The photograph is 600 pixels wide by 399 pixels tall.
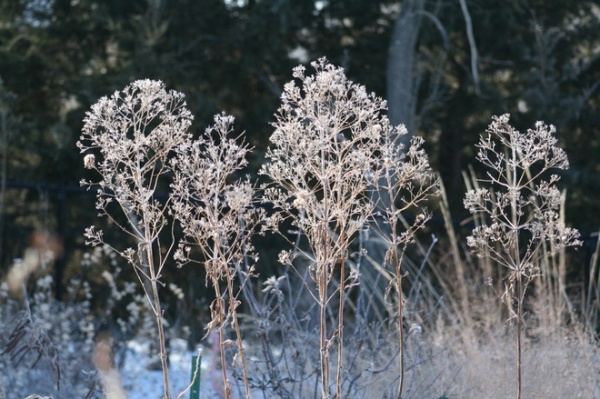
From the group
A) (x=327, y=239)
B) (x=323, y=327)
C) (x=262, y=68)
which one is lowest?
(x=323, y=327)

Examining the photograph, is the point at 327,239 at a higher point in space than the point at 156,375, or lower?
lower

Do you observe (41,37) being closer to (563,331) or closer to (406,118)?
(406,118)

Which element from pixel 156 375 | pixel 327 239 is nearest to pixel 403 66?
pixel 156 375

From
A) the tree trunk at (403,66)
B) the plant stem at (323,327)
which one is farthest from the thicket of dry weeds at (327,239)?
the tree trunk at (403,66)

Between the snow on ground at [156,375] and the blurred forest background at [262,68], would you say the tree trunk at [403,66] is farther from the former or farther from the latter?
the snow on ground at [156,375]

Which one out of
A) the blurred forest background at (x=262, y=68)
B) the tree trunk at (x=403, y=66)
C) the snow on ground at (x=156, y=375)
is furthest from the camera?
the tree trunk at (x=403, y=66)

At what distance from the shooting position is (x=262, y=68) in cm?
967

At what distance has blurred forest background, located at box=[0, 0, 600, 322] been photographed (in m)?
8.66

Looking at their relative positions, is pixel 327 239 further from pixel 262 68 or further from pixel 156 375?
pixel 262 68

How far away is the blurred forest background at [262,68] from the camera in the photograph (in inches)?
341

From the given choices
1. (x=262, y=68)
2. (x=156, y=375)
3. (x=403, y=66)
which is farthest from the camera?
(x=262, y=68)

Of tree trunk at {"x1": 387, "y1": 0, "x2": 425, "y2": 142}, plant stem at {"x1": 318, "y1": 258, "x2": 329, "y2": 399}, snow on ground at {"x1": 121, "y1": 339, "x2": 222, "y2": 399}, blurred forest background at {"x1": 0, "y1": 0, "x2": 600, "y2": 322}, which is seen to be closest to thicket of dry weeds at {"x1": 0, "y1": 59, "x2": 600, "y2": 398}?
plant stem at {"x1": 318, "y1": 258, "x2": 329, "y2": 399}

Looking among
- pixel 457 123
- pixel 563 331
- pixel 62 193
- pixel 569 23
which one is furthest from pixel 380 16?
pixel 563 331

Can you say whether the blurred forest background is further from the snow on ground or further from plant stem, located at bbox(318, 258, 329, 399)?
plant stem, located at bbox(318, 258, 329, 399)
